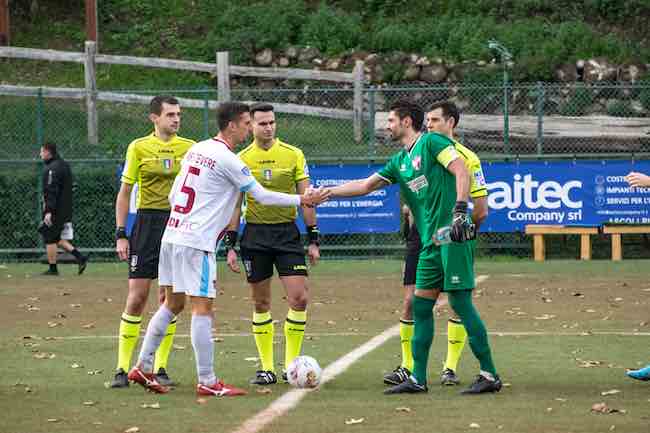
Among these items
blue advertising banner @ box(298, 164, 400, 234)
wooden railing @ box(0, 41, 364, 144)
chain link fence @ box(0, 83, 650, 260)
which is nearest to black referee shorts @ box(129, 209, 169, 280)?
chain link fence @ box(0, 83, 650, 260)

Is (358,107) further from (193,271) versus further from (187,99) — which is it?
(193,271)

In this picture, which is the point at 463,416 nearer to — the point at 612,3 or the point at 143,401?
the point at 143,401

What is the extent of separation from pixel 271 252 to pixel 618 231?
12241mm

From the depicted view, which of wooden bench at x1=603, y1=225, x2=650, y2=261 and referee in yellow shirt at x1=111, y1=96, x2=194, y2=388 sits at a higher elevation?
referee in yellow shirt at x1=111, y1=96, x2=194, y2=388

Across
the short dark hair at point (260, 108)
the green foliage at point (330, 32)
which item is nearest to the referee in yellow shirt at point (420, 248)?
the short dark hair at point (260, 108)

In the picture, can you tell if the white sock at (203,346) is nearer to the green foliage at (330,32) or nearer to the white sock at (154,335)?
the white sock at (154,335)

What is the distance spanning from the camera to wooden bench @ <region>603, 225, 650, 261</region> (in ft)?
70.2

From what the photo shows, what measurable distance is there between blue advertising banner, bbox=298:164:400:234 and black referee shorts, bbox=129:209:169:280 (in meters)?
11.5

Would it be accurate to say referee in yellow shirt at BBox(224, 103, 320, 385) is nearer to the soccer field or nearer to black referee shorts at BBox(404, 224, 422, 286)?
the soccer field

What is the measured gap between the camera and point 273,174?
10.6 meters

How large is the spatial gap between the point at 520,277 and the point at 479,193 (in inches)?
354

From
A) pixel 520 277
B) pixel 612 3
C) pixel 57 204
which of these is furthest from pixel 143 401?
pixel 612 3

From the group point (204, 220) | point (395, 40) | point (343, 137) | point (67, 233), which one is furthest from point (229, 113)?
point (395, 40)

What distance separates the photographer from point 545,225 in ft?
71.1
